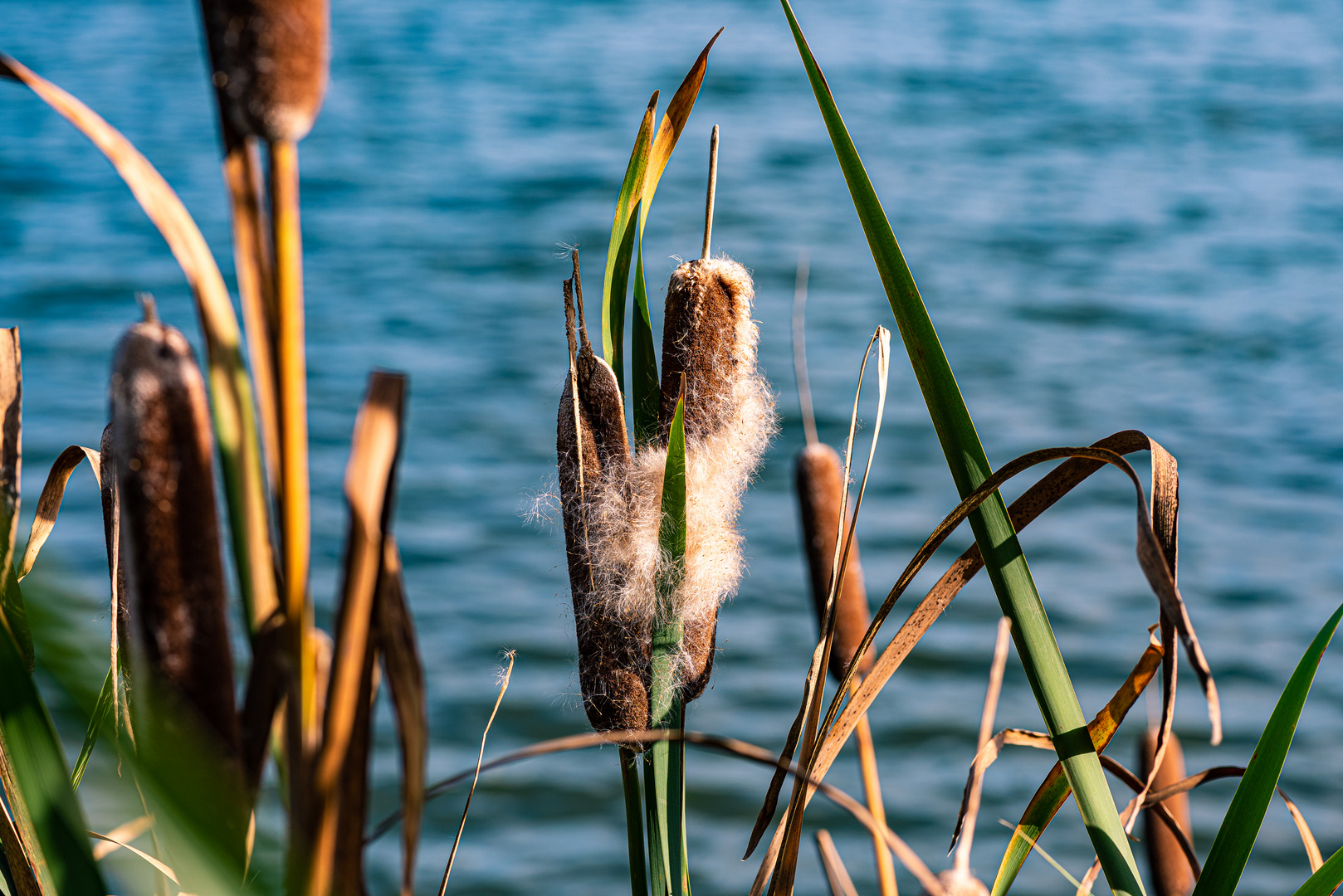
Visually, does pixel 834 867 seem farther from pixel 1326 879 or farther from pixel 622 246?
pixel 622 246

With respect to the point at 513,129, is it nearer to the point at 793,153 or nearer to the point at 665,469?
the point at 793,153

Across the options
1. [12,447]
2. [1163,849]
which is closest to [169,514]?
[12,447]

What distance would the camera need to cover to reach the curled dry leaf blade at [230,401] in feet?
1.20

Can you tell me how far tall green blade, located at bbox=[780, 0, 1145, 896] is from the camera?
0.59m

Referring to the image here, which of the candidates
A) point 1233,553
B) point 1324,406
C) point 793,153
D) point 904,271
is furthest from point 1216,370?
point 904,271

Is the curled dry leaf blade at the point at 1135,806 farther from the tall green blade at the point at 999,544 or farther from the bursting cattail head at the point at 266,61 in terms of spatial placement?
the bursting cattail head at the point at 266,61

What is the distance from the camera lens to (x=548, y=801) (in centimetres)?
297

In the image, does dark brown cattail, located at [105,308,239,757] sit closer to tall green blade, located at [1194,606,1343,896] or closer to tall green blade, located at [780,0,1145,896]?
tall green blade, located at [780,0,1145,896]

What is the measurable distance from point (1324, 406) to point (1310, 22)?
7.35m

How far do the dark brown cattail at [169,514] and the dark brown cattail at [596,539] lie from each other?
0.32 meters

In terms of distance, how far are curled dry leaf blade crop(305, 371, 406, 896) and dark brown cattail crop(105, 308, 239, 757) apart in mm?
46

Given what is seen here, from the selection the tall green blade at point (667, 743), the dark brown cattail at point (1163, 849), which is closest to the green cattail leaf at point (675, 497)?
the tall green blade at point (667, 743)

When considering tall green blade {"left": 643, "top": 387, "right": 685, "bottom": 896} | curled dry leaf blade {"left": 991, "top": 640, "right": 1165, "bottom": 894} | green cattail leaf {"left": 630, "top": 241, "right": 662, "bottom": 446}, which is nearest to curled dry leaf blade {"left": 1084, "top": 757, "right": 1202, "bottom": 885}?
curled dry leaf blade {"left": 991, "top": 640, "right": 1165, "bottom": 894}

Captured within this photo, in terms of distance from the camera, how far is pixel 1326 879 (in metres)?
0.56
